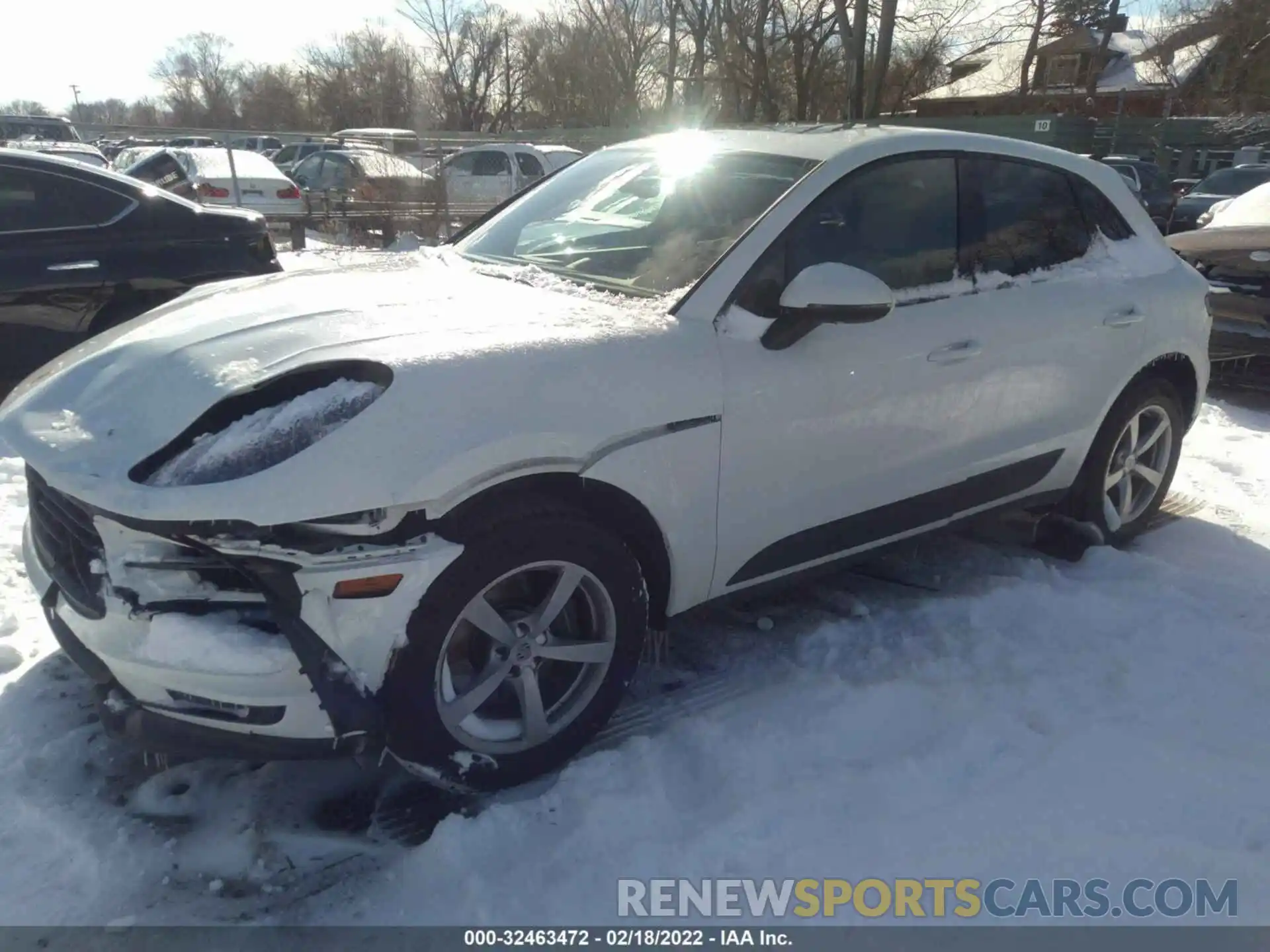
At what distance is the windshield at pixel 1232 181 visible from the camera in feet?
59.1

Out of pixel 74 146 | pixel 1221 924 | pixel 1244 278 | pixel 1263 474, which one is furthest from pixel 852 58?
pixel 1221 924

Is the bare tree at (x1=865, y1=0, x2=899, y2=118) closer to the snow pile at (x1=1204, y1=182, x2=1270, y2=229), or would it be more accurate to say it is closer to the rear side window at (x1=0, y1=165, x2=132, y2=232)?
the snow pile at (x1=1204, y1=182, x2=1270, y2=229)

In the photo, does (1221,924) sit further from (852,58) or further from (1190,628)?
(852,58)

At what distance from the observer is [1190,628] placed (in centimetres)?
347

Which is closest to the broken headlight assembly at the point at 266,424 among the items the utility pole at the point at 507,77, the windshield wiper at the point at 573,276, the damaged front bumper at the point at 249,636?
the damaged front bumper at the point at 249,636

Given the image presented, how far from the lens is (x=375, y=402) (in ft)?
7.30

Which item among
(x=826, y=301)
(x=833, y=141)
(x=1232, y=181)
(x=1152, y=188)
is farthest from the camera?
(x=1152, y=188)

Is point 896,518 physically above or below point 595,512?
below

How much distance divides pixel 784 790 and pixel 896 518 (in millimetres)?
1177

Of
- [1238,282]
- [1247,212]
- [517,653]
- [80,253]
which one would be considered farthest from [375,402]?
→ [1247,212]

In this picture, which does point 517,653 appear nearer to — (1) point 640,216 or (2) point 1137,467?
(1) point 640,216

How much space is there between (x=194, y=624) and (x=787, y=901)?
5.13 ft

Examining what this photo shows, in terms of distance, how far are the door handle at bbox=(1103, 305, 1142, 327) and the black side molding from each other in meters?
0.56

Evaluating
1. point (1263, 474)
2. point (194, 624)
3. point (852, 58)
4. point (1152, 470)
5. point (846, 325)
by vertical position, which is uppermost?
point (852, 58)
